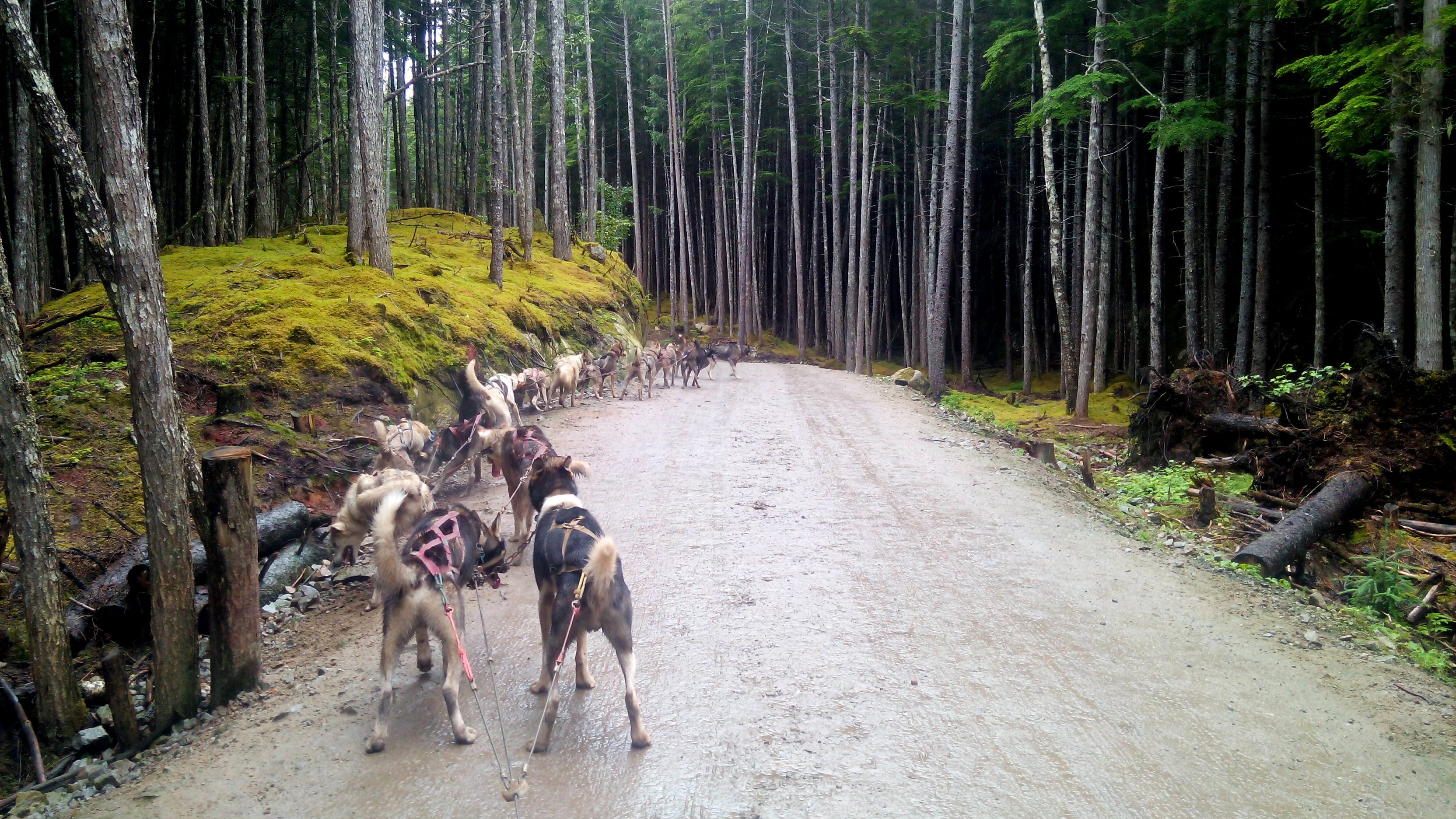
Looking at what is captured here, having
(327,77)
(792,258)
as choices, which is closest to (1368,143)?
(792,258)

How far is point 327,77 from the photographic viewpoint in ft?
102

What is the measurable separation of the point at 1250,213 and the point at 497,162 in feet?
57.4

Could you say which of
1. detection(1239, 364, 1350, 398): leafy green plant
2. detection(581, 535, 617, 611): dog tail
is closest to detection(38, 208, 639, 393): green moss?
detection(581, 535, 617, 611): dog tail

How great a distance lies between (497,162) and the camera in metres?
18.2

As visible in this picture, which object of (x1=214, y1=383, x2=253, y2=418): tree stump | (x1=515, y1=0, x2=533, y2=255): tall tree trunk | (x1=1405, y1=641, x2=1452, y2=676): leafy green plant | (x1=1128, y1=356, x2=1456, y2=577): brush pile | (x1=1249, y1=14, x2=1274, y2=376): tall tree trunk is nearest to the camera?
(x1=1405, y1=641, x2=1452, y2=676): leafy green plant

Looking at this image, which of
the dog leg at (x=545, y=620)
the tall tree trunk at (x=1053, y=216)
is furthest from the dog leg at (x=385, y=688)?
the tall tree trunk at (x=1053, y=216)

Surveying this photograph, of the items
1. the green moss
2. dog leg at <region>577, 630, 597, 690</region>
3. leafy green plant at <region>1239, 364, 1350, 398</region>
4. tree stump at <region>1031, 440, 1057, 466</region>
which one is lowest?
dog leg at <region>577, 630, 597, 690</region>

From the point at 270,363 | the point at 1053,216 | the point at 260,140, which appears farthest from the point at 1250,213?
the point at 260,140

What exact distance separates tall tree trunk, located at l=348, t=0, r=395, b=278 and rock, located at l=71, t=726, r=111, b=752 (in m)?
9.74

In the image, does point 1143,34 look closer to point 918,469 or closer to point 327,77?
point 918,469

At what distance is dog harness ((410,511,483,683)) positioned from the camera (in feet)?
14.0

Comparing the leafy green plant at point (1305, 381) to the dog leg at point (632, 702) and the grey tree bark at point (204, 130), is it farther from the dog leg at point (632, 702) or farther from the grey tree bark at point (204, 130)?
A: the grey tree bark at point (204, 130)

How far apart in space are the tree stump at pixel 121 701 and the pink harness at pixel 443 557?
1.80m

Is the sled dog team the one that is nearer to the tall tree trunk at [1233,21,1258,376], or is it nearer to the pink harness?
the pink harness
